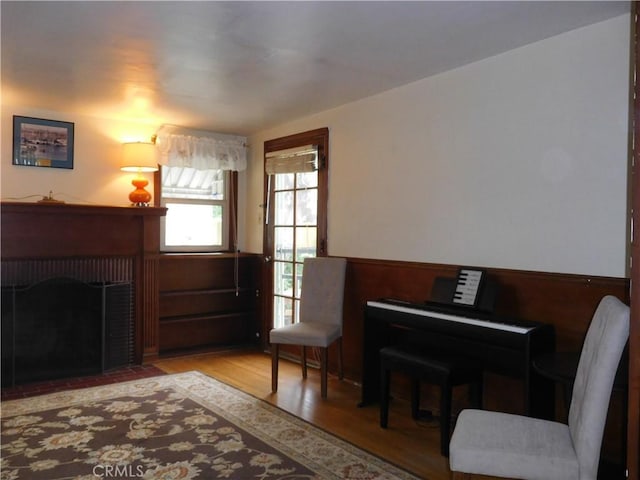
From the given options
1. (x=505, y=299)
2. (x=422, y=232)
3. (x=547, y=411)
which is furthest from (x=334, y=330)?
(x=547, y=411)

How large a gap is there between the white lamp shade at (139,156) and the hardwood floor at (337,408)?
181 cm

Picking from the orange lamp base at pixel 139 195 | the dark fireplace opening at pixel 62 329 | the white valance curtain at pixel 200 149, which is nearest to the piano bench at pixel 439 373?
the dark fireplace opening at pixel 62 329

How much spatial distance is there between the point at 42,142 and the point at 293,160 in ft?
7.14

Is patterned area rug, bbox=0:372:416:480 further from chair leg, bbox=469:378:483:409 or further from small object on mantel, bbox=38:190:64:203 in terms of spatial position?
small object on mantel, bbox=38:190:64:203

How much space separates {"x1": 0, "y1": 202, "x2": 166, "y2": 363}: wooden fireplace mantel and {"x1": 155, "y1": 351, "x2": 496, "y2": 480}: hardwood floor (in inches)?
18.9

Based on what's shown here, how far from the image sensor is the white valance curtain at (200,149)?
498cm

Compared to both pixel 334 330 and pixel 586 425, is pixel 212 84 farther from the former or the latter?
pixel 586 425

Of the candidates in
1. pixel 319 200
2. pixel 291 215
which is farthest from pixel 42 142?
pixel 319 200

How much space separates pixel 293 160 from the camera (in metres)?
4.80

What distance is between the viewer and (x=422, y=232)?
361 centimetres

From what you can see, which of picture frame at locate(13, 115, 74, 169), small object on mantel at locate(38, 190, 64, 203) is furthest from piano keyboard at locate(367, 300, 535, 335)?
picture frame at locate(13, 115, 74, 169)

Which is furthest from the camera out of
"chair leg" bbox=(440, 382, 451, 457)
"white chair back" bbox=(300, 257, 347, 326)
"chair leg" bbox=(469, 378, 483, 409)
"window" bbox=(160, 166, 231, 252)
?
"window" bbox=(160, 166, 231, 252)

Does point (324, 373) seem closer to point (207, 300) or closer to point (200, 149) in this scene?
point (207, 300)

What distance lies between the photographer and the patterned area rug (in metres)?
2.59
